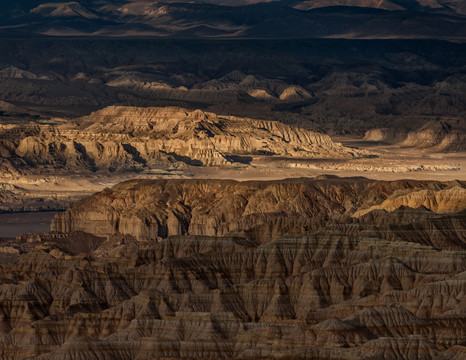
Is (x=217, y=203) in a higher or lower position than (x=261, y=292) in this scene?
lower

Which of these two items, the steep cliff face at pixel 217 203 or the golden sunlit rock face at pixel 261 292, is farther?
the steep cliff face at pixel 217 203

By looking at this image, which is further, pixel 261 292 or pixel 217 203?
pixel 217 203

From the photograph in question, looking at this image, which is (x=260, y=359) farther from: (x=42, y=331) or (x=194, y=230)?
(x=194, y=230)

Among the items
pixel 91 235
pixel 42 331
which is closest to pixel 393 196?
pixel 91 235

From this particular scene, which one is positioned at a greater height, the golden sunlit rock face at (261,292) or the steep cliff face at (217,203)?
the golden sunlit rock face at (261,292)
